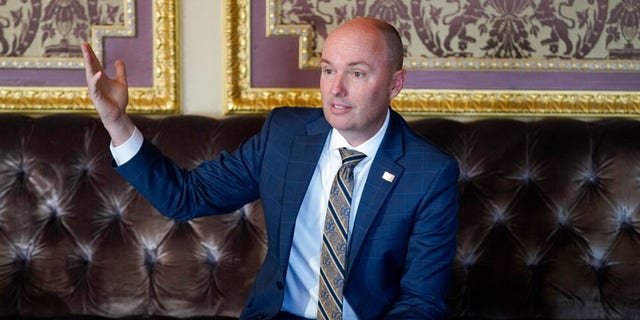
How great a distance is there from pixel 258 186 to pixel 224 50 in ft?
2.13

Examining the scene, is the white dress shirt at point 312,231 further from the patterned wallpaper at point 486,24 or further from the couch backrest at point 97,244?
the patterned wallpaper at point 486,24

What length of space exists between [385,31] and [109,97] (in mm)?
654

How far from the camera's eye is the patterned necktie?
5.65 feet

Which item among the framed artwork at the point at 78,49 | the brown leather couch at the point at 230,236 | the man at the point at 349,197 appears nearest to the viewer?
the man at the point at 349,197

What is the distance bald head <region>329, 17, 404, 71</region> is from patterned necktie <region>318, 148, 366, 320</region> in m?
0.29

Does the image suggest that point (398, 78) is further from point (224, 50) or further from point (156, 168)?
point (224, 50)

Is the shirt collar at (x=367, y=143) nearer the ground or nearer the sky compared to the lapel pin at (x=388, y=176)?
nearer the sky

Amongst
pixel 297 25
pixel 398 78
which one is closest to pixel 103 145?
pixel 297 25

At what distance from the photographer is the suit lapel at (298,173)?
1.76 meters

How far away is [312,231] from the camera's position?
5.89 ft

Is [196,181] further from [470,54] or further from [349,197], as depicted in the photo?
[470,54]

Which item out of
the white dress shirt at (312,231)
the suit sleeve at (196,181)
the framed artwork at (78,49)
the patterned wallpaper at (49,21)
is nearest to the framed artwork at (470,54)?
the framed artwork at (78,49)

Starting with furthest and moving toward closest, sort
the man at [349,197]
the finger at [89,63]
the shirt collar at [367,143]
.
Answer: the shirt collar at [367,143] → the man at [349,197] → the finger at [89,63]

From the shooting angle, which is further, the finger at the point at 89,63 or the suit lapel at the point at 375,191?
the suit lapel at the point at 375,191
